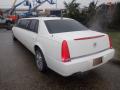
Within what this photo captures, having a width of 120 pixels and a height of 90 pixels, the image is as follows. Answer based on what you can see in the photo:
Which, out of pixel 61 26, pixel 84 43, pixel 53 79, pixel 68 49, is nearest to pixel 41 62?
pixel 53 79

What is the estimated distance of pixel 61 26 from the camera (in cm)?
486

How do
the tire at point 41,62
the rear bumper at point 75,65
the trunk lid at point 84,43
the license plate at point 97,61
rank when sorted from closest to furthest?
the rear bumper at point 75,65 < the trunk lid at point 84,43 < the license plate at point 97,61 < the tire at point 41,62

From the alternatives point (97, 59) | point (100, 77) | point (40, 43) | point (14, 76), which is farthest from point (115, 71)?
point (14, 76)

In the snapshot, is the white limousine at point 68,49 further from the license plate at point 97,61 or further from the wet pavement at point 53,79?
the wet pavement at point 53,79

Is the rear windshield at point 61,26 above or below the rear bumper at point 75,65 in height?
above

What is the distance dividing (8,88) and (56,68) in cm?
122

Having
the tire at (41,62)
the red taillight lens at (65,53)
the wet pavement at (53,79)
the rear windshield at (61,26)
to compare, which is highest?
the rear windshield at (61,26)

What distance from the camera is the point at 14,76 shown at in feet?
14.8

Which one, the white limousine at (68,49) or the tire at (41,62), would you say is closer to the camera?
the white limousine at (68,49)

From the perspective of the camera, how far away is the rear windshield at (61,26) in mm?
4648

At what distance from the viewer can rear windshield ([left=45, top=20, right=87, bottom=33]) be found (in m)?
4.65

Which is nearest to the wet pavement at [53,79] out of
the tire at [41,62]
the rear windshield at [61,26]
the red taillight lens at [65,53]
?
the tire at [41,62]

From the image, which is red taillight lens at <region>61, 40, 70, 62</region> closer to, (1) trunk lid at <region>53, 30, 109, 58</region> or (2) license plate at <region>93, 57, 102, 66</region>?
(1) trunk lid at <region>53, 30, 109, 58</region>

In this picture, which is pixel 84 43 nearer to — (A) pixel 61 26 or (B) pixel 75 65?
(B) pixel 75 65
